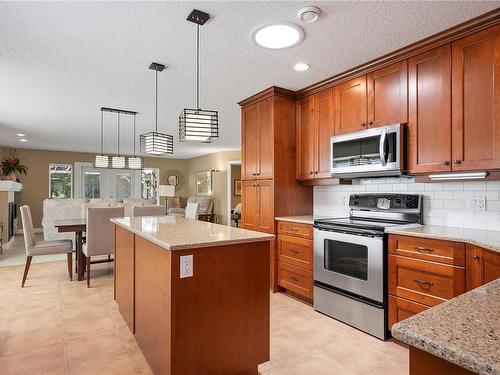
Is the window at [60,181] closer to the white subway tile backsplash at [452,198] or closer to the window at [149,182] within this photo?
the window at [149,182]

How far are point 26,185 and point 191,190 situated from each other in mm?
4889

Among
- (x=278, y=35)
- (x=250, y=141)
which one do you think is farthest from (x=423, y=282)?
(x=250, y=141)

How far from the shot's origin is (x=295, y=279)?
11.1ft

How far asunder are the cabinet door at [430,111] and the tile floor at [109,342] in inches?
57.3

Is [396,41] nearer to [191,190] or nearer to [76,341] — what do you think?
[76,341]

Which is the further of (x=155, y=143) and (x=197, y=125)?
(x=155, y=143)

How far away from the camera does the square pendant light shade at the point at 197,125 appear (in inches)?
92.9

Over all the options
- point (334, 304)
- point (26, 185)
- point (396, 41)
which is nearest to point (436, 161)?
point (396, 41)

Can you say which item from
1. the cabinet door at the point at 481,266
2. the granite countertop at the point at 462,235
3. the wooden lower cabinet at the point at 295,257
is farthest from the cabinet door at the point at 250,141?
the cabinet door at the point at 481,266

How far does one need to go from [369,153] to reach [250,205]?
162cm

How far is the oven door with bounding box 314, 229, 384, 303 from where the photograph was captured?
253 centimetres

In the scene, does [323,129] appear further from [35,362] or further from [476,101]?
[35,362]

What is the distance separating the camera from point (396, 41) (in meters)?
2.49

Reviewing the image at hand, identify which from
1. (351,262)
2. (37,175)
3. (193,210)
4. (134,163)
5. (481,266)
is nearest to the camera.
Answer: (481,266)
